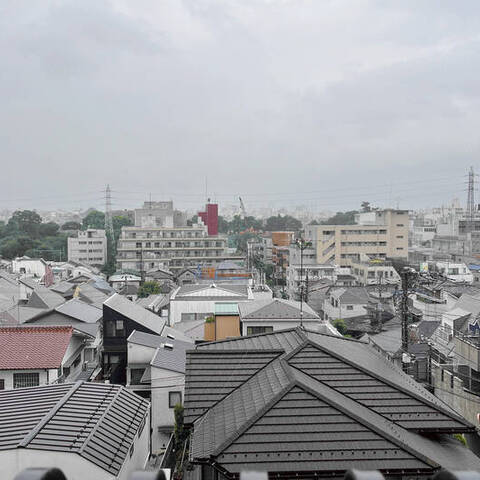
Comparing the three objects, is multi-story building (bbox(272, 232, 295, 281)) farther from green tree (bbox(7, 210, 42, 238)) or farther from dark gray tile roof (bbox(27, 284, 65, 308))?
green tree (bbox(7, 210, 42, 238))

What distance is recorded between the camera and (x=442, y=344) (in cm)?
1480

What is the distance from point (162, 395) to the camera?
12.0 meters

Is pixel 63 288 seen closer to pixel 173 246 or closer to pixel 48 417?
pixel 173 246

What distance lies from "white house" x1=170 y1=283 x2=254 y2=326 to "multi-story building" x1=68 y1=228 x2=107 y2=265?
120 ft

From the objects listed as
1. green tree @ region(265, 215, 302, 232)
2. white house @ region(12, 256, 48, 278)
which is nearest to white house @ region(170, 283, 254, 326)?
white house @ region(12, 256, 48, 278)

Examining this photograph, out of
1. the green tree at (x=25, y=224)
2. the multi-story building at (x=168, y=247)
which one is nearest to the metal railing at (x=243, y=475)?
the multi-story building at (x=168, y=247)

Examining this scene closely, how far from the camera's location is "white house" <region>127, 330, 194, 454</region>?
11.7 m

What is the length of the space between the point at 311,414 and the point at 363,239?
44037 mm

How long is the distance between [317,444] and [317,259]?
142ft

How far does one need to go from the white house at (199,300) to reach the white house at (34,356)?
27.4ft

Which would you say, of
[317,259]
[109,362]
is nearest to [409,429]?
[109,362]

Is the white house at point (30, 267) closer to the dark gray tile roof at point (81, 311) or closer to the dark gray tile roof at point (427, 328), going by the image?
the dark gray tile roof at point (81, 311)

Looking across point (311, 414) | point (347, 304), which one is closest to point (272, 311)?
point (311, 414)

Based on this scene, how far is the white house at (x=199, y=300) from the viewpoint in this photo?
904 inches
